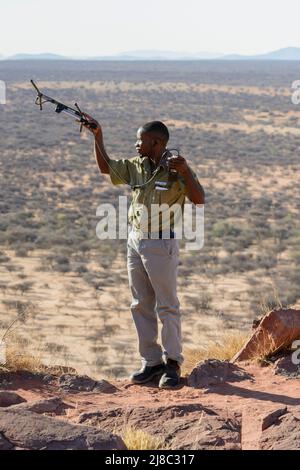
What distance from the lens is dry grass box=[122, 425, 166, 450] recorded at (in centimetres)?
363

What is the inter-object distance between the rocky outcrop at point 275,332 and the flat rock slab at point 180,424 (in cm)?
148

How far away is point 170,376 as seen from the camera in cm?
521

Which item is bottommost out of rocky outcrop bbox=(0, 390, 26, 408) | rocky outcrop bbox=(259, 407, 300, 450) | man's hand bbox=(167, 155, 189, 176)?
rocky outcrop bbox=(0, 390, 26, 408)

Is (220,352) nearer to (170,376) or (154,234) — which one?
(170,376)

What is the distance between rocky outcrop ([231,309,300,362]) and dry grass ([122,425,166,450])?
2138 millimetres

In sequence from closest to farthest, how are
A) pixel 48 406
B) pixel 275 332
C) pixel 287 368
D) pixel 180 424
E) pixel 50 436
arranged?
1. pixel 50 436
2. pixel 180 424
3. pixel 48 406
4. pixel 287 368
5. pixel 275 332

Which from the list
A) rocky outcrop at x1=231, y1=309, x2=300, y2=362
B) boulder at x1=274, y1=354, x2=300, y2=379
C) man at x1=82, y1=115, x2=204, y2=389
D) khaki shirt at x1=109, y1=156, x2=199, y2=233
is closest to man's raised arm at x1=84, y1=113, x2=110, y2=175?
man at x1=82, y1=115, x2=204, y2=389

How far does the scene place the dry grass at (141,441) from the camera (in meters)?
3.63

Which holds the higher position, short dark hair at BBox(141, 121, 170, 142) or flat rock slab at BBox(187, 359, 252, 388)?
short dark hair at BBox(141, 121, 170, 142)

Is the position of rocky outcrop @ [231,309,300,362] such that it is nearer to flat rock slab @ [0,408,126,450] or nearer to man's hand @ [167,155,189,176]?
man's hand @ [167,155,189,176]

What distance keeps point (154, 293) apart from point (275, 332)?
1124 millimetres

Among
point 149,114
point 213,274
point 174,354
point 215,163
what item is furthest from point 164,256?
point 149,114

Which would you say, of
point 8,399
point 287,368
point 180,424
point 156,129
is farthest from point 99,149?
point 287,368

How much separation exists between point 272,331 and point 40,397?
1.78 metres
